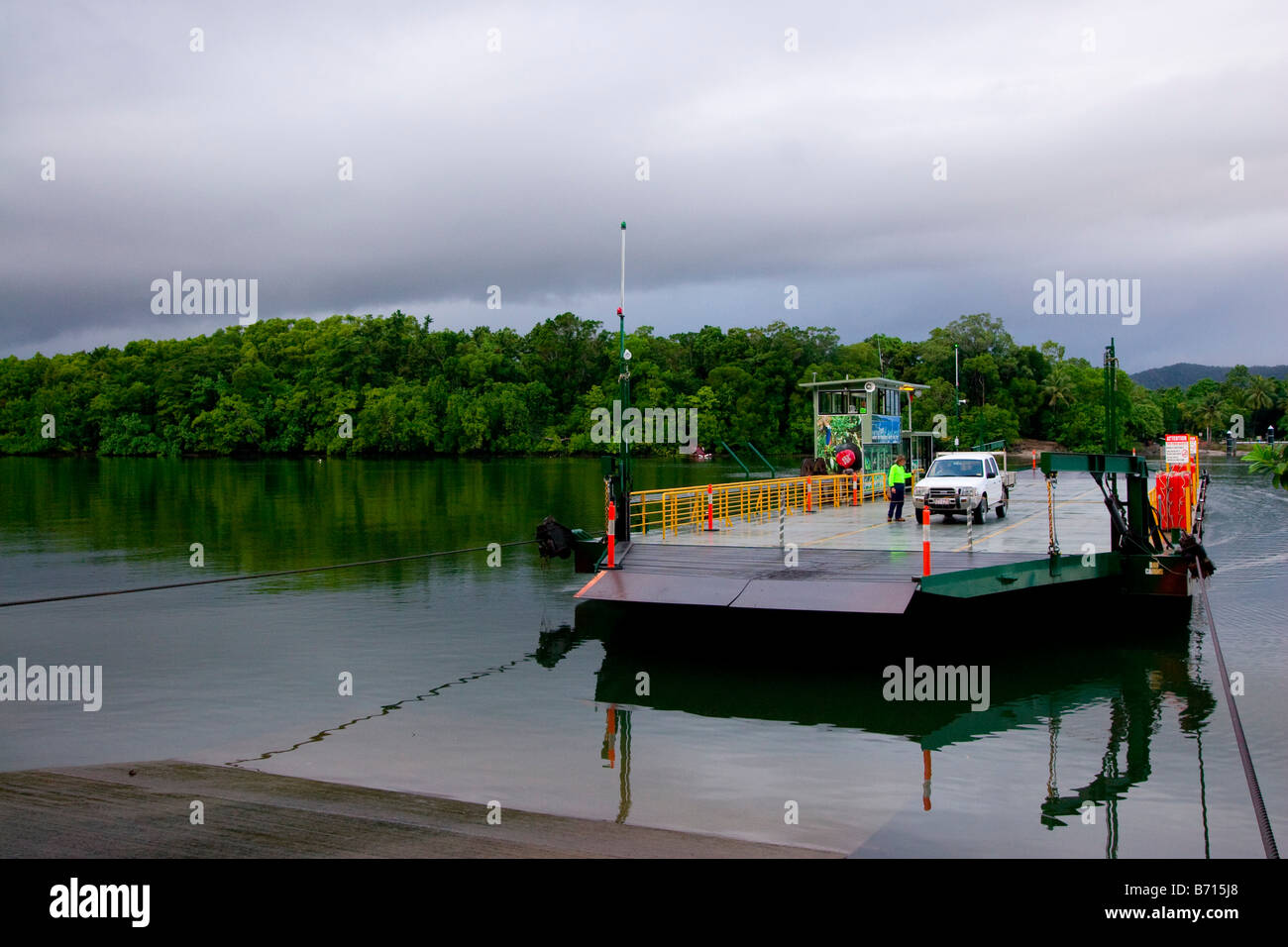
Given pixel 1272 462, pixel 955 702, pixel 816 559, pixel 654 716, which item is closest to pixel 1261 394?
pixel 816 559

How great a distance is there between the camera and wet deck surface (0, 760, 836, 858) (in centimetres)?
890

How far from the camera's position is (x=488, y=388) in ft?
463

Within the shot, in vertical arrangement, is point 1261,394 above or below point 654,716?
above

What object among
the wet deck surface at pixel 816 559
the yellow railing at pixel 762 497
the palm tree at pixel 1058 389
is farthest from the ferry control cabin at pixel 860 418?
the palm tree at pixel 1058 389

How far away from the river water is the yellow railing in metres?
3.81

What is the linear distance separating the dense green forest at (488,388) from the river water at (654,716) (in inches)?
3939

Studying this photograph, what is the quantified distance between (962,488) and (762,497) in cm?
672

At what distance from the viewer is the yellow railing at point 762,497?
27453 mm

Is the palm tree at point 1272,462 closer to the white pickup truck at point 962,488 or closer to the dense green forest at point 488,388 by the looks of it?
the white pickup truck at point 962,488

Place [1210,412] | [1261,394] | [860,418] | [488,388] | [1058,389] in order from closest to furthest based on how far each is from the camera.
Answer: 1. [860,418]
2. [1058,389]
3. [488,388]
4. [1261,394]
5. [1210,412]

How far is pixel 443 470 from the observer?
106 meters

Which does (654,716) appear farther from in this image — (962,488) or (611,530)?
(962,488)

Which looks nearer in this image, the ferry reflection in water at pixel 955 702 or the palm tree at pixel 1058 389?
the ferry reflection in water at pixel 955 702
